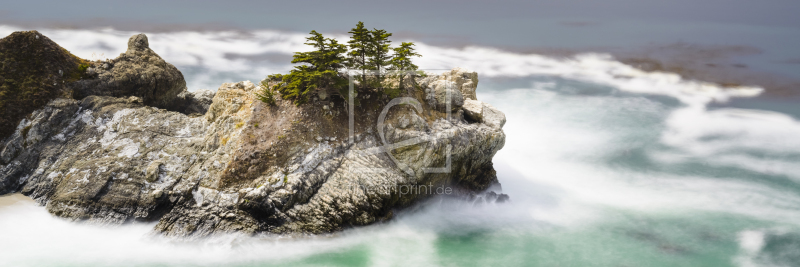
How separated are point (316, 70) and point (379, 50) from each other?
3011mm

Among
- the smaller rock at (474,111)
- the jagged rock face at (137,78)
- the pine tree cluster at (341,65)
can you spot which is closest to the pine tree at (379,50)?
the pine tree cluster at (341,65)

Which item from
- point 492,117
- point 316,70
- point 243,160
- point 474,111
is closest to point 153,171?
point 243,160

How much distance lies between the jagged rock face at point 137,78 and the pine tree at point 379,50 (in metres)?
13.8

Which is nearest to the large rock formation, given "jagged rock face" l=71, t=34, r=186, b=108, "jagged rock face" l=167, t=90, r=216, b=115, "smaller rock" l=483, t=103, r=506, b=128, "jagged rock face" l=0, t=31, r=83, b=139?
"smaller rock" l=483, t=103, r=506, b=128

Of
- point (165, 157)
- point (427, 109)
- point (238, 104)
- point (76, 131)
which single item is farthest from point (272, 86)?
point (76, 131)

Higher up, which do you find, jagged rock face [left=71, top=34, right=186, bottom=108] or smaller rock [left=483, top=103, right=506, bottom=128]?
jagged rock face [left=71, top=34, right=186, bottom=108]

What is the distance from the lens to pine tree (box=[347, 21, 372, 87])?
19719mm

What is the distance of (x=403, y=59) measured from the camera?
20266 mm

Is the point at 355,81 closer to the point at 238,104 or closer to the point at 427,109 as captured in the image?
the point at 427,109

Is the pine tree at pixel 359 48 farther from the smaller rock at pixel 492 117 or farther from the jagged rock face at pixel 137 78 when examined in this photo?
the jagged rock face at pixel 137 78

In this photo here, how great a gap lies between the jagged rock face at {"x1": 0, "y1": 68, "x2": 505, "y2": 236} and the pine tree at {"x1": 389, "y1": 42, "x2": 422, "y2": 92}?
1.79 meters

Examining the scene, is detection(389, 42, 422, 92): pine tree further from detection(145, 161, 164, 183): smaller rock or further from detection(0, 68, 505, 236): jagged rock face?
detection(145, 161, 164, 183): smaller rock

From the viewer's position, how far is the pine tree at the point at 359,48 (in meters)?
19.7

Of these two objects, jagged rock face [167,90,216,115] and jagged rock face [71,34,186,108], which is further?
jagged rock face [167,90,216,115]
